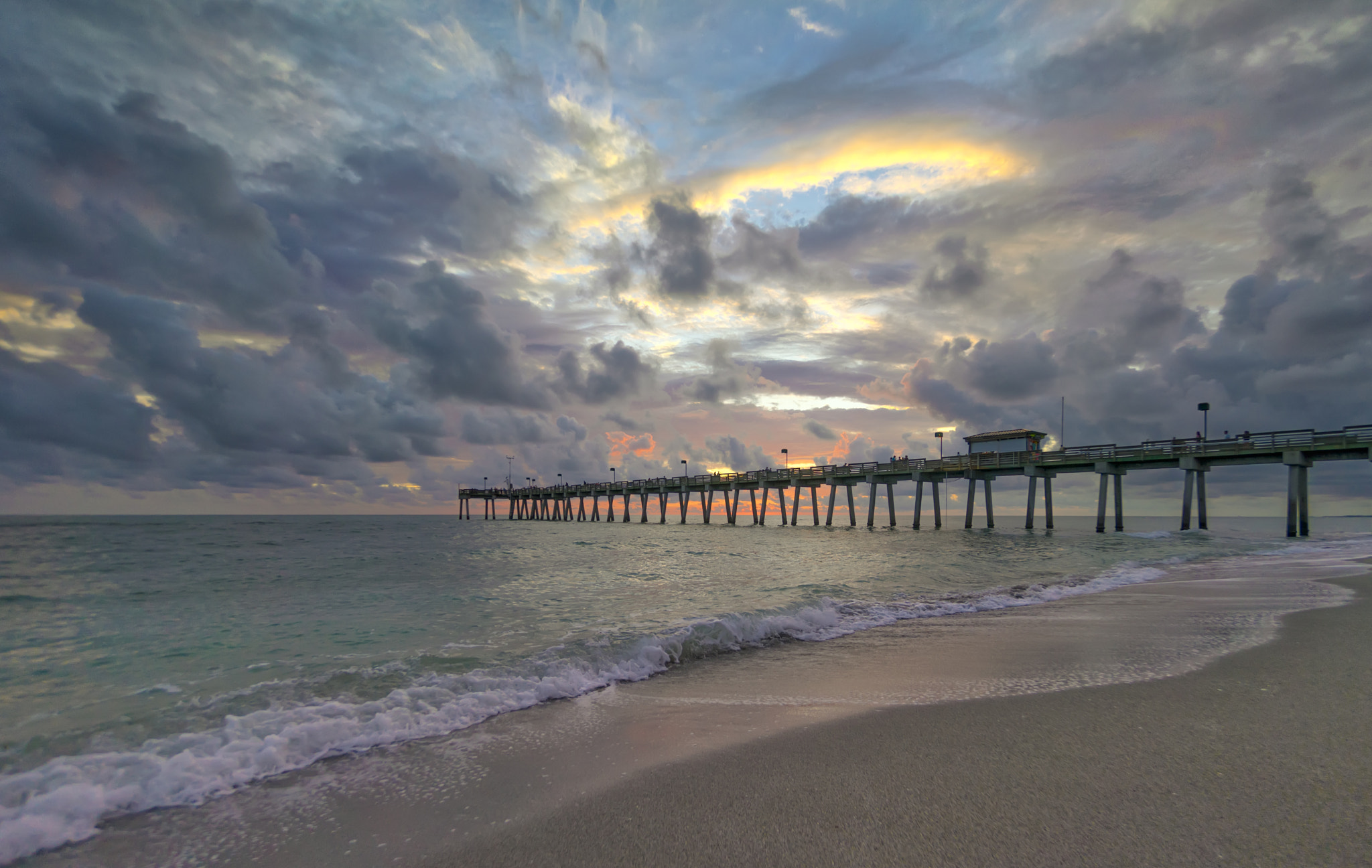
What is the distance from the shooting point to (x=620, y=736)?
520cm

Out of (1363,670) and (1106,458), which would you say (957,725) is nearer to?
(1363,670)

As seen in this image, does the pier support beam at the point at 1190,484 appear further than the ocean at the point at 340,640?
Yes

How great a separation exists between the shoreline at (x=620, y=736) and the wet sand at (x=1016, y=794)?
0.53ft

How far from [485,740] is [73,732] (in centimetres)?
414

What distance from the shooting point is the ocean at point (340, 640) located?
15.9ft

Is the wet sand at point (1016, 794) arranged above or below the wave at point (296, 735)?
above

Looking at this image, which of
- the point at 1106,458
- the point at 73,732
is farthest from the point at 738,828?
the point at 1106,458

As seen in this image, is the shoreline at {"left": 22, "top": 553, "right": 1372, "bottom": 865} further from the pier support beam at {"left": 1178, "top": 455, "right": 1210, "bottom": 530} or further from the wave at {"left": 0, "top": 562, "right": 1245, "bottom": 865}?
the pier support beam at {"left": 1178, "top": 455, "right": 1210, "bottom": 530}

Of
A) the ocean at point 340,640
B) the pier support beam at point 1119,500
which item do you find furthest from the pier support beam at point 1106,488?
the ocean at point 340,640

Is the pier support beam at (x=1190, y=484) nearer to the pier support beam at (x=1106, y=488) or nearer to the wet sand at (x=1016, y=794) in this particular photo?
the pier support beam at (x=1106, y=488)

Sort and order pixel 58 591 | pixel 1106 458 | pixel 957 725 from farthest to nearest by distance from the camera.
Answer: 1. pixel 1106 458
2. pixel 58 591
3. pixel 957 725

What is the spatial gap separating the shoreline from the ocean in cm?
43

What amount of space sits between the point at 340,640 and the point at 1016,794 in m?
10.3

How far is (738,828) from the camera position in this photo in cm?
336
